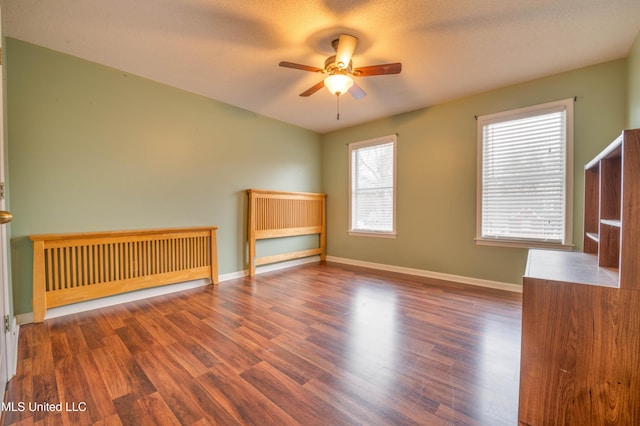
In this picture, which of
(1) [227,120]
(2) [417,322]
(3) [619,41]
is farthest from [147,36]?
(3) [619,41]

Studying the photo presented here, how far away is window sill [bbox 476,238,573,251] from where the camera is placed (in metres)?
2.90

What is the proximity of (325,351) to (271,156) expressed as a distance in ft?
10.4

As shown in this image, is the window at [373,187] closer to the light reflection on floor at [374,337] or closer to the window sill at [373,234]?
the window sill at [373,234]

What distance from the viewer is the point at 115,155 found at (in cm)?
284

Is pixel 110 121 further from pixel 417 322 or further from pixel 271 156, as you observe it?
pixel 417 322

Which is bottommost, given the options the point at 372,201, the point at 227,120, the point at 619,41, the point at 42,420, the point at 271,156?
the point at 42,420

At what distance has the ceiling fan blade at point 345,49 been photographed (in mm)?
2209

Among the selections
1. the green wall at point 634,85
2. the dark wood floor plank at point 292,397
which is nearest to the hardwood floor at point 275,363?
the dark wood floor plank at point 292,397

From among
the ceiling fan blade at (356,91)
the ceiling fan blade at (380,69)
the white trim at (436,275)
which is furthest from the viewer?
the white trim at (436,275)

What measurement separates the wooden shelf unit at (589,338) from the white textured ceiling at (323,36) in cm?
153

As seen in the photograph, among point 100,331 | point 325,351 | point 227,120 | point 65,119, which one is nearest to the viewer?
point 325,351

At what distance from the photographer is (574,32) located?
2213mm

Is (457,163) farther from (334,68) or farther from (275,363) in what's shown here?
(275,363)

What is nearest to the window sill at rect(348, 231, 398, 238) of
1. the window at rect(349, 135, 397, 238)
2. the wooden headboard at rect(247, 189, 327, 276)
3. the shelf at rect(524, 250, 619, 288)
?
the window at rect(349, 135, 397, 238)
